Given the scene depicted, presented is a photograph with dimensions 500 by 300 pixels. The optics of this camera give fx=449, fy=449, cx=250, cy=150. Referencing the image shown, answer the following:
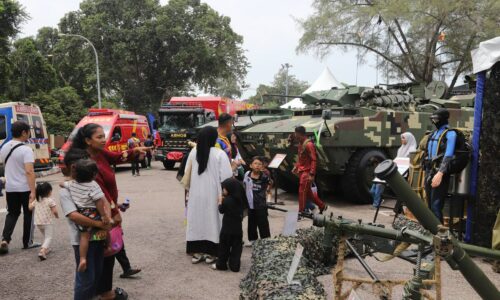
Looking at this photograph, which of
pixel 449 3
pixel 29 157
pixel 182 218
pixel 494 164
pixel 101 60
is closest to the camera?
pixel 494 164

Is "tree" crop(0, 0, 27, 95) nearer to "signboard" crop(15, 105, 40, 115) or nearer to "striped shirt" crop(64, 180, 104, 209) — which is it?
"signboard" crop(15, 105, 40, 115)

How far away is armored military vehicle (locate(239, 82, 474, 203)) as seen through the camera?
799 centimetres

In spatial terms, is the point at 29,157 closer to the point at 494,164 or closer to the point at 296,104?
the point at 494,164

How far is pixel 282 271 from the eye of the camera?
3.06 metres

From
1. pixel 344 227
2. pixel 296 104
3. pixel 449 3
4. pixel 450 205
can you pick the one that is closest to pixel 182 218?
pixel 450 205

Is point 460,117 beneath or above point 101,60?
beneath

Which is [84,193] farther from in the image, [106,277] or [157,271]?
[157,271]

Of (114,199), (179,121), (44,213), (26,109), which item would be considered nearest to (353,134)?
(44,213)

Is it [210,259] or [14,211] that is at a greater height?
[14,211]

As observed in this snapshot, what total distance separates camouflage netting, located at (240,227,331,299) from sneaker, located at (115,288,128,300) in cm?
103

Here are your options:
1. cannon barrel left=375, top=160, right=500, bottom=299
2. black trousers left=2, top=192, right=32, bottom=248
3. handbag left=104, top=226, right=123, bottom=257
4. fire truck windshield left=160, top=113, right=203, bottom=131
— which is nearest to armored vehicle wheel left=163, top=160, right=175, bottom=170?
fire truck windshield left=160, top=113, right=203, bottom=131

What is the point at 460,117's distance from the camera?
921 cm

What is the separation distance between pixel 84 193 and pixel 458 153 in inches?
154

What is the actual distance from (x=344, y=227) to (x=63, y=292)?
3.20 meters
